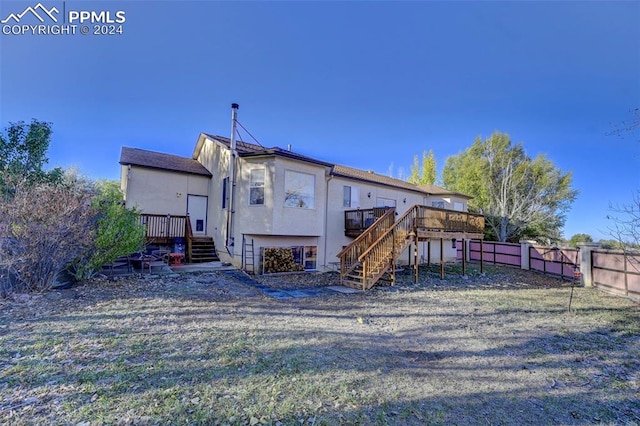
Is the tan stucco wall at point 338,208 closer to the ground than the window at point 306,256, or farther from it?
farther from it

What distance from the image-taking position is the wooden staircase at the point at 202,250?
43.0 feet

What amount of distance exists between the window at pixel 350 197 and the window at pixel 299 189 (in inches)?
108

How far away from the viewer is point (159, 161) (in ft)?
46.7

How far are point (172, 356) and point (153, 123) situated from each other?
52.6 feet

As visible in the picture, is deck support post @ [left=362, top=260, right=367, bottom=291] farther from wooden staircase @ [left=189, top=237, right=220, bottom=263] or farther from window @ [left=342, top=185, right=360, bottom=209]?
wooden staircase @ [left=189, top=237, right=220, bottom=263]

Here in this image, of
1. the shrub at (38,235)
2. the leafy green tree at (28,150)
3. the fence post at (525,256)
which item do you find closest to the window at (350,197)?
the shrub at (38,235)

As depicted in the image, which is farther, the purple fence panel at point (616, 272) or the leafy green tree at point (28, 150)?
the leafy green tree at point (28, 150)

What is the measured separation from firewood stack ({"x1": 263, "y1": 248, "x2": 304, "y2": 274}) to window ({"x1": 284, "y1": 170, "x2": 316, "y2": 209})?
83.1 inches

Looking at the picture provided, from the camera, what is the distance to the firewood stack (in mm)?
12242

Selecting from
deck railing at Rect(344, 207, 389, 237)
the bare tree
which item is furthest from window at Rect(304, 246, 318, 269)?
the bare tree

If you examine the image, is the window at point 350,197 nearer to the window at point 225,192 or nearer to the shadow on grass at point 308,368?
the window at point 225,192

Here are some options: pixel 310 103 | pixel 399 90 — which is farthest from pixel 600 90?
pixel 310 103

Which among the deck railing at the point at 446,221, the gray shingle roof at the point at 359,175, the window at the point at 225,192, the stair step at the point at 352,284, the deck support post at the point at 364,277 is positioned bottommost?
the stair step at the point at 352,284

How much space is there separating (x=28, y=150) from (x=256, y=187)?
9968mm
